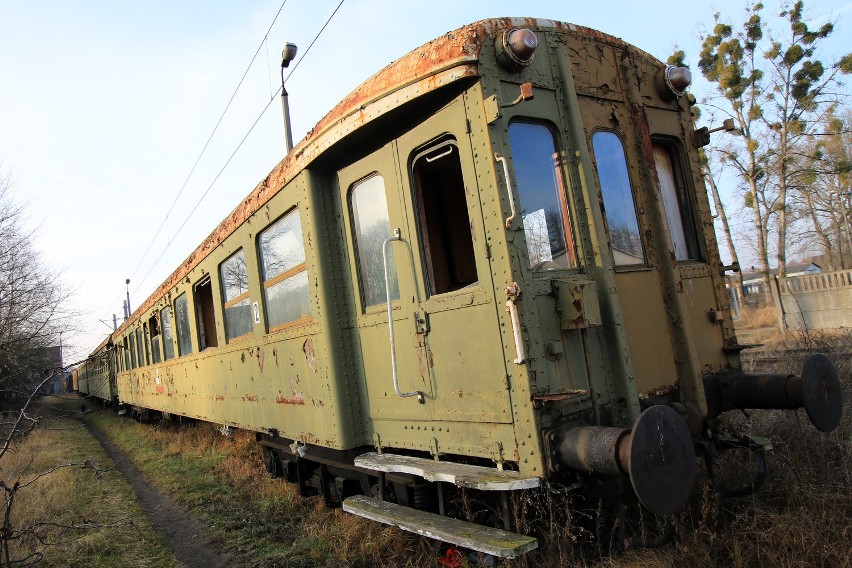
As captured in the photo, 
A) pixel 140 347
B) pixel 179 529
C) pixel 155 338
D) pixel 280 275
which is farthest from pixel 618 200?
pixel 140 347

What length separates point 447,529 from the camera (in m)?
3.56

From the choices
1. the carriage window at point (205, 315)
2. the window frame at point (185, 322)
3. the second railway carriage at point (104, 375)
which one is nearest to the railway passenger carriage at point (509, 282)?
the carriage window at point (205, 315)

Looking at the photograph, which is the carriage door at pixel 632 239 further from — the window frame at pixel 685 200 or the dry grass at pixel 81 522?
the dry grass at pixel 81 522

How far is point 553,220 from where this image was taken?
12.2 ft

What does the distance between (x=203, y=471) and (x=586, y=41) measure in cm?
776

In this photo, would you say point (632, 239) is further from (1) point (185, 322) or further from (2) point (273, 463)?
(1) point (185, 322)

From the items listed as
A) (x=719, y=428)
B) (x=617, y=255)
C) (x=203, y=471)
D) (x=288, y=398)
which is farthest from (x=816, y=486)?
(x=203, y=471)

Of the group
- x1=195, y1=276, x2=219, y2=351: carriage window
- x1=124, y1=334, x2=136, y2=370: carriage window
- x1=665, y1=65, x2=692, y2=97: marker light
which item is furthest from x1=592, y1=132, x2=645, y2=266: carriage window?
x1=124, y1=334, x2=136, y2=370: carriage window

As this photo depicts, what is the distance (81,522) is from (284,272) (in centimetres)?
343

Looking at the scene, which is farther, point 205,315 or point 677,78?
point 205,315

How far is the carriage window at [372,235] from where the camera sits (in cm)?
427

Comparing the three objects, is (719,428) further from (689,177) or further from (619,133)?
(619,133)

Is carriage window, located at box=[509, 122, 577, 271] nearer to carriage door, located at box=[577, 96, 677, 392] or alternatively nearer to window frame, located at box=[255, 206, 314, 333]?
carriage door, located at box=[577, 96, 677, 392]

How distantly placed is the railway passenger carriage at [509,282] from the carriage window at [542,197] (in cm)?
1
